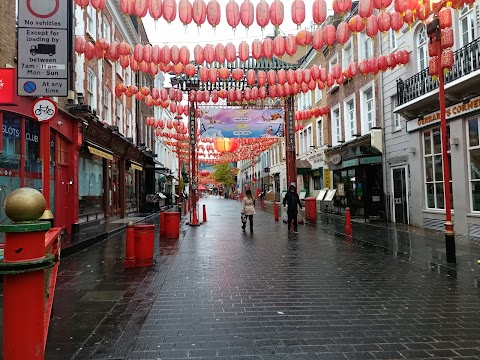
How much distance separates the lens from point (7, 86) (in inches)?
340

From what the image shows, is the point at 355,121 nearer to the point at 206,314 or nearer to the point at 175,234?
the point at 175,234

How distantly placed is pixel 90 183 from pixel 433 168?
13.7 meters

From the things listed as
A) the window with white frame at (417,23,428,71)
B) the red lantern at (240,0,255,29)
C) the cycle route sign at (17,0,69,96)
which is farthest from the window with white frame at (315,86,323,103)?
the cycle route sign at (17,0,69,96)

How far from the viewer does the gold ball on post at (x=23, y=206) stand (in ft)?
7.00

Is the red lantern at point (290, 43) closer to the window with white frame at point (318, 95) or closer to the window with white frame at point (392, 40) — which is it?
the window with white frame at point (392, 40)

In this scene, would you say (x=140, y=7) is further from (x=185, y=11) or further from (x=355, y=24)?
(x=355, y=24)

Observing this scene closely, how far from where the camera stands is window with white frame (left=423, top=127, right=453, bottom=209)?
13.5 m

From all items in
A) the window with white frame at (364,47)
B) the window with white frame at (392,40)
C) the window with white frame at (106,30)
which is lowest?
the window with white frame at (392,40)

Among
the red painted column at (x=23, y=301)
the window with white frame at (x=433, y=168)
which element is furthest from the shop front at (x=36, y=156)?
the window with white frame at (x=433, y=168)

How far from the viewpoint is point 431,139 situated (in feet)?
45.7

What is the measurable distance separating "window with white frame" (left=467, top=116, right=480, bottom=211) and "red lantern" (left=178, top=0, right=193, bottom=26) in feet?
29.7

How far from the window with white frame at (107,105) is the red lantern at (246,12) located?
431 inches

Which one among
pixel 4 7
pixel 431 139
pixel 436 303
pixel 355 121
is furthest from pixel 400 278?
pixel 355 121

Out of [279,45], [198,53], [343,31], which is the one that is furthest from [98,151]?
[343,31]
